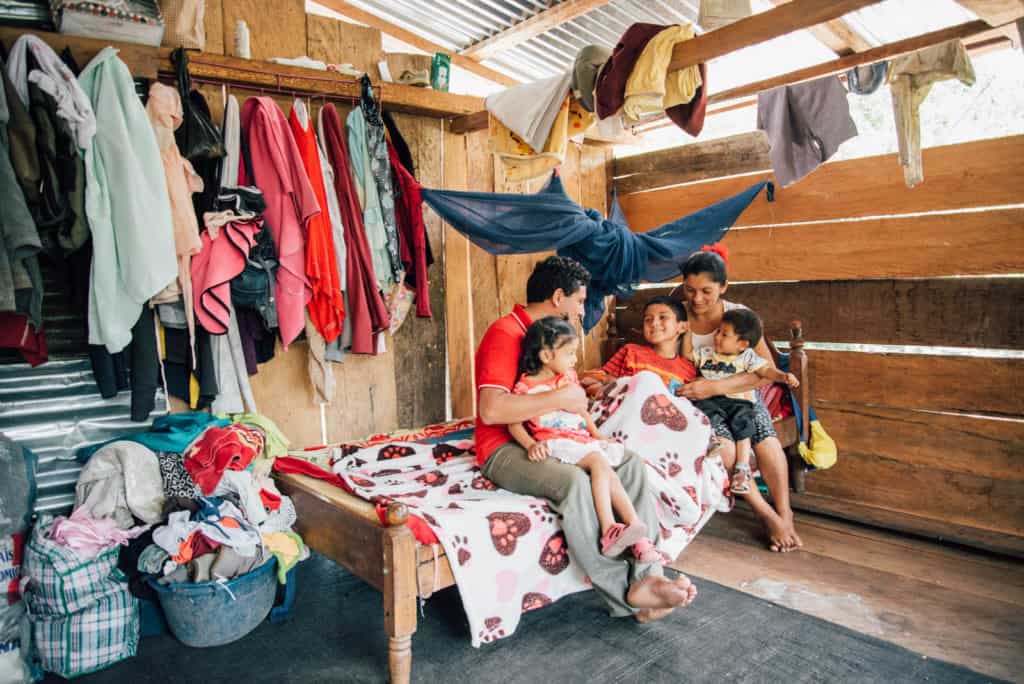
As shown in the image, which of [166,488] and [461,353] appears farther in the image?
[461,353]

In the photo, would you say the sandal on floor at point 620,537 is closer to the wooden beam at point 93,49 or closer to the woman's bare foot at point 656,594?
the woman's bare foot at point 656,594

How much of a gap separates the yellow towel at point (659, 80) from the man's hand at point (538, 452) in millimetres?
1373

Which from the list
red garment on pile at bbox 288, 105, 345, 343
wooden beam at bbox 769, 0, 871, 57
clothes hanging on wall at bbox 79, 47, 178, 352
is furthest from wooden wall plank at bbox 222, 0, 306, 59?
wooden beam at bbox 769, 0, 871, 57

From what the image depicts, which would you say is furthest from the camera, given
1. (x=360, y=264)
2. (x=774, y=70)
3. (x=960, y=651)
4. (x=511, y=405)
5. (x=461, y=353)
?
(x=774, y=70)

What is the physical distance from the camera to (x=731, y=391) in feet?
10.3

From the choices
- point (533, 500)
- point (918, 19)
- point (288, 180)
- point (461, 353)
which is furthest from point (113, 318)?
point (918, 19)

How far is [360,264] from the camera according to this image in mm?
3096

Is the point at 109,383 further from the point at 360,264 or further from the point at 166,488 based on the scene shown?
the point at 360,264

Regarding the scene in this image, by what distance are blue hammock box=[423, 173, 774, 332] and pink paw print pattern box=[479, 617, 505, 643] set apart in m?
1.79

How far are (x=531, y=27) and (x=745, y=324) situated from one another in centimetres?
223

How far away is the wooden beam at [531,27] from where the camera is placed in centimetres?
364

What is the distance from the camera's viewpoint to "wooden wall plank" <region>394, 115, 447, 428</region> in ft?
12.1

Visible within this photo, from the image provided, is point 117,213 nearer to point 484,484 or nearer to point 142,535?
point 142,535

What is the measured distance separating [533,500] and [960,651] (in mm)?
1548
